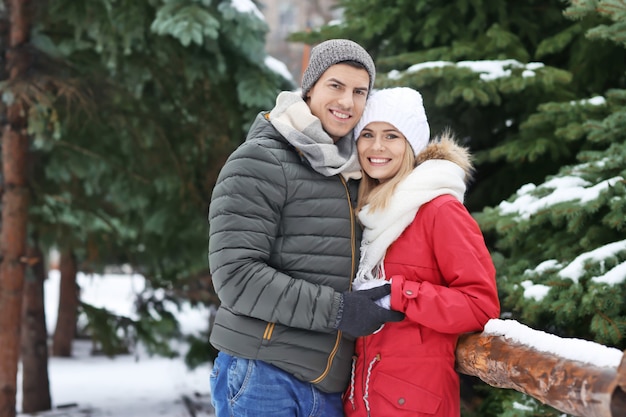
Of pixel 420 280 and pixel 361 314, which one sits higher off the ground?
pixel 420 280

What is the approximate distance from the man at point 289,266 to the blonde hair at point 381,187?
0.23ft

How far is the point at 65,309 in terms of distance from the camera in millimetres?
13711

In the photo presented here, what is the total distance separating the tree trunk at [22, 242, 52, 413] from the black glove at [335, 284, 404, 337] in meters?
8.15

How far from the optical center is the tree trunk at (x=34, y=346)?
9.77m

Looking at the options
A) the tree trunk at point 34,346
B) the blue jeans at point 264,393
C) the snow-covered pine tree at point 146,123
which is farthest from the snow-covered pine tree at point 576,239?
the tree trunk at point 34,346

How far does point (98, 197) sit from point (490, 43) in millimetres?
6409

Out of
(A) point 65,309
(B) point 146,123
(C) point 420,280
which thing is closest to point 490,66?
(C) point 420,280

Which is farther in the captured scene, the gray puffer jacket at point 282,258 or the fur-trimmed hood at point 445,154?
the fur-trimmed hood at point 445,154

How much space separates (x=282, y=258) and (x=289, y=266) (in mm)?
40

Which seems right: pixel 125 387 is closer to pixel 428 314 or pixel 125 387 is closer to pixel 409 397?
pixel 409 397

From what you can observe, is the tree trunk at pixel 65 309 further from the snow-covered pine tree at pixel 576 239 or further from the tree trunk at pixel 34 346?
the snow-covered pine tree at pixel 576 239

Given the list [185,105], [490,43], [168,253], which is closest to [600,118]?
[490,43]

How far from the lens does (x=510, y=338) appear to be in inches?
92.7

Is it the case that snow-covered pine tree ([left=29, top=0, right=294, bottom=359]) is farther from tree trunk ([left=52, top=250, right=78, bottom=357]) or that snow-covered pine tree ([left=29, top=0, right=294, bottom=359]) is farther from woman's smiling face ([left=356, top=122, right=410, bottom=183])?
woman's smiling face ([left=356, top=122, right=410, bottom=183])
